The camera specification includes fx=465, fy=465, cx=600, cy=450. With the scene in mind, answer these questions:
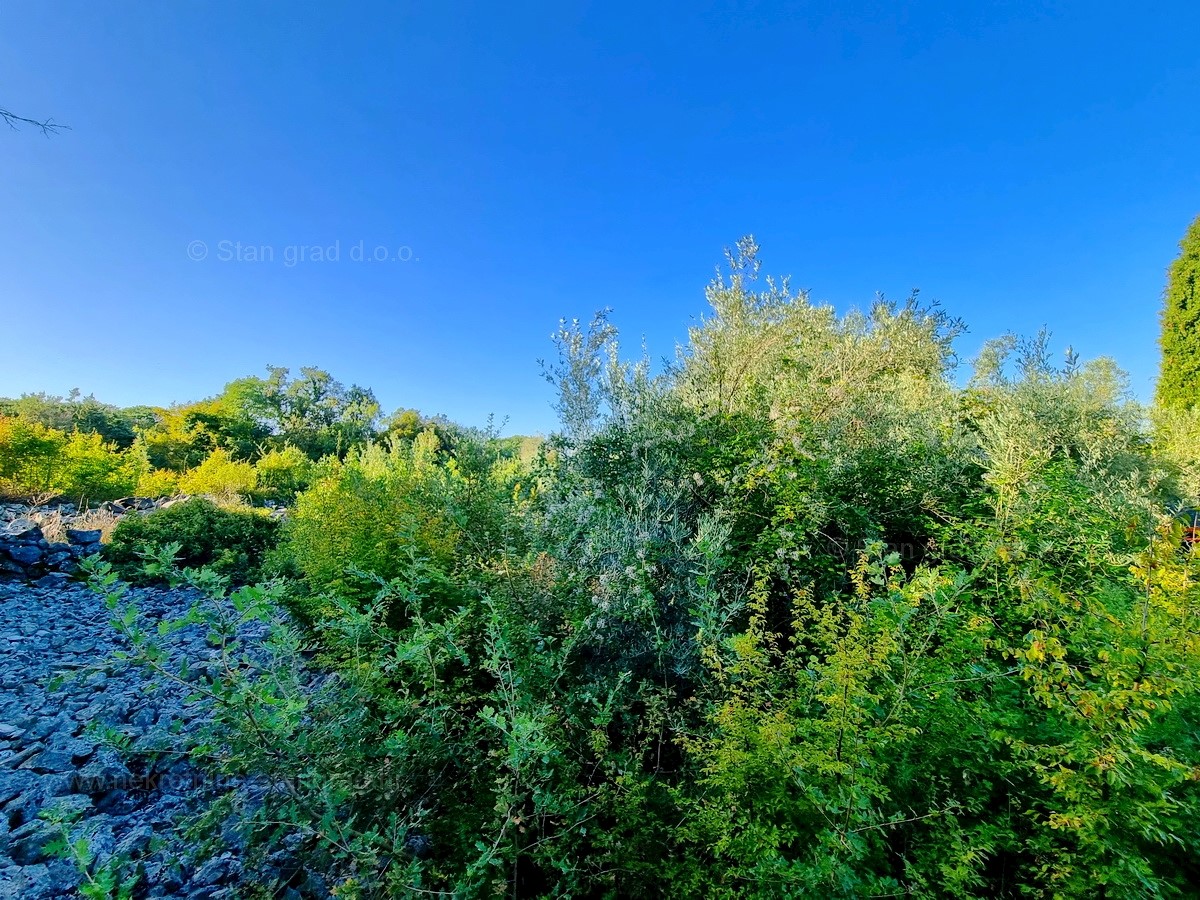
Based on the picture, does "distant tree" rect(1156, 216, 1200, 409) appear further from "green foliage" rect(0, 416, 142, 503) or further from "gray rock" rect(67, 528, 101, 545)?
"green foliage" rect(0, 416, 142, 503)

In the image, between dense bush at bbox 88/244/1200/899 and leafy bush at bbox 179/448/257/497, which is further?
leafy bush at bbox 179/448/257/497

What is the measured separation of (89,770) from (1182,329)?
22.8m

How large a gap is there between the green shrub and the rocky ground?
2.54 metres

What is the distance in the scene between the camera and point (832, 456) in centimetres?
407

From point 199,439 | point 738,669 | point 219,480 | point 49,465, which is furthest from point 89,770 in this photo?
point 199,439

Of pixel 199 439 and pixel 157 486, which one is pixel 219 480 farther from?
pixel 199 439

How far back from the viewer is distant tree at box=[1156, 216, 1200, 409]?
42.5 ft

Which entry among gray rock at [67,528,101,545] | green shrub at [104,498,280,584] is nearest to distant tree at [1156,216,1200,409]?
green shrub at [104,498,280,584]

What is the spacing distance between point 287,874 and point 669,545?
8.35ft

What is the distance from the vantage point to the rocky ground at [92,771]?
1898mm

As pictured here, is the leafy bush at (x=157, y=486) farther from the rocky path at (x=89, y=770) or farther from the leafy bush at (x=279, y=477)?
the rocky path at (x=89, y=770)

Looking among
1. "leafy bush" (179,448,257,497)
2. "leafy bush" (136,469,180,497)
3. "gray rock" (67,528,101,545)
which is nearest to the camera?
"gray rock" (67,528,101,545)

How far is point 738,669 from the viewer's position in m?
2.06

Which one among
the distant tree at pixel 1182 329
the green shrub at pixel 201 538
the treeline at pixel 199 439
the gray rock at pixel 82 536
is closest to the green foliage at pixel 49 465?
the treeline at pixel 199 439
